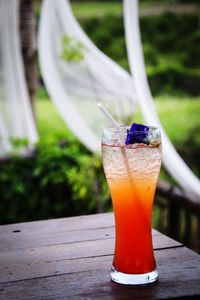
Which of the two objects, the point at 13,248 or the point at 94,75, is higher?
the point at 94,75

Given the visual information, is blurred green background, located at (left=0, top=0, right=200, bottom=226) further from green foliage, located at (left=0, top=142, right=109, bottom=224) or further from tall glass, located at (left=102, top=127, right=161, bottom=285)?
tall glass, located at (left=102, top=127, right=161, bottom=285)

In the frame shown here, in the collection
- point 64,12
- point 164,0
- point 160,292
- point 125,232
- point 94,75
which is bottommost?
point 160,292

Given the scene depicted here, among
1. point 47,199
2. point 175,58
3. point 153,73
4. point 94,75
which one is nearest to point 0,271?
point 94,75

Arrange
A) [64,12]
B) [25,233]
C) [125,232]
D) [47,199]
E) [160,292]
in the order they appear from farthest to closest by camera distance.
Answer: [47,199] < [64,12] < [25,233] < [125,232] < [160,292]

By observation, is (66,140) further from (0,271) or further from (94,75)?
(0,271)

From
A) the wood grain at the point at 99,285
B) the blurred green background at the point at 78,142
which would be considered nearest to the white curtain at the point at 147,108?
the blurred green background at the point at 78,142

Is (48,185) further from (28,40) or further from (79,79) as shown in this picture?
(28,40)
